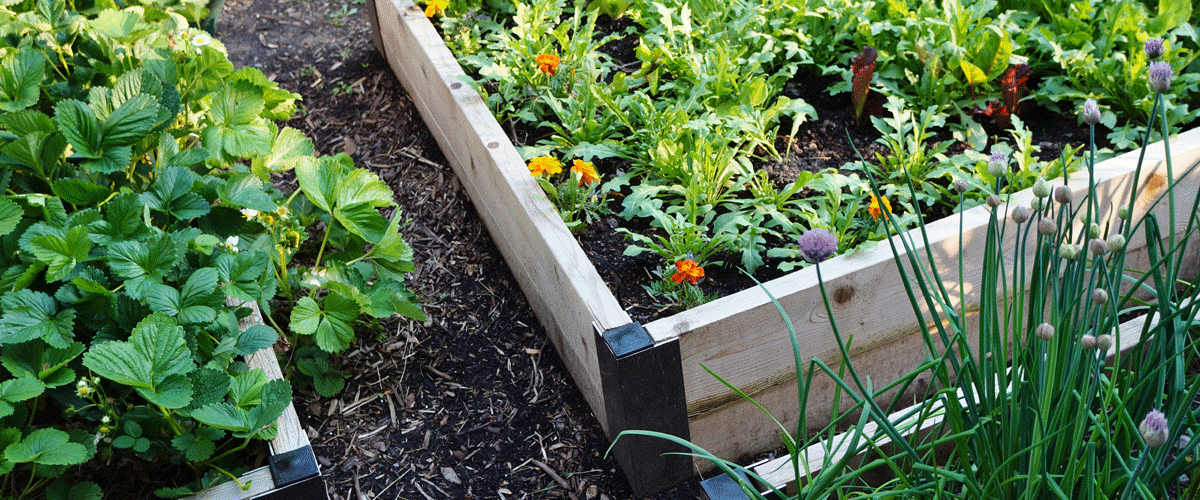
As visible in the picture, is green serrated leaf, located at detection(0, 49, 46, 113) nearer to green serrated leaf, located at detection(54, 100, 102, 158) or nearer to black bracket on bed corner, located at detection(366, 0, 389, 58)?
green serrated leaf, located at detection(54, 100, 102, 158)

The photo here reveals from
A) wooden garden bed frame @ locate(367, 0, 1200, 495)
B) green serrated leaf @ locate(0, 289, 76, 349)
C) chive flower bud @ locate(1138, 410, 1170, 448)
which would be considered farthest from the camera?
wooden garden bed frame @ locate(367, 0, 1200, 495)

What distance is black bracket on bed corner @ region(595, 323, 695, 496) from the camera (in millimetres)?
1606

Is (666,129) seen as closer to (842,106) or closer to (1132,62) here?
(842,106)

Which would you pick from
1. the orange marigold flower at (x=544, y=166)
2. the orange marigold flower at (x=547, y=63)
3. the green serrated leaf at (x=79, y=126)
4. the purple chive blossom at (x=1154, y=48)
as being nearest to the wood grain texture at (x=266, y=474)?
the green serrated leaf at (x=79, y=126)

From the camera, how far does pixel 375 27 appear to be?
3.27 metres

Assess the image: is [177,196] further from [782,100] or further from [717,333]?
[782,100]

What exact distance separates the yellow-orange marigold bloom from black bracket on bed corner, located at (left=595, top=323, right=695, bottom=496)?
4.62ft

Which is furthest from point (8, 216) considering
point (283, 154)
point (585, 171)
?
point (585, 171)

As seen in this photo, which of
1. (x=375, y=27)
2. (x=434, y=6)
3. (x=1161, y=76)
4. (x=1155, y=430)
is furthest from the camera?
(x=375, y=27)

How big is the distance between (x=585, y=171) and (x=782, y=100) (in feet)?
1.84

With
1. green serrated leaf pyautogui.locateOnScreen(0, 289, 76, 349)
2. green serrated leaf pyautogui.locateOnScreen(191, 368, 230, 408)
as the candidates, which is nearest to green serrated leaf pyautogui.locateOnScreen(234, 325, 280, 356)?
green serrated leaf pyautogui.locateOnScreen(191, 368, 230, 408)

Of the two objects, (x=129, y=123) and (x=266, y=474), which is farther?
Answer: (x=129, y=123)

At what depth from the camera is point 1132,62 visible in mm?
2180

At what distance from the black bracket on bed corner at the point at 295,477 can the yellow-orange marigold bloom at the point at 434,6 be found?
5.04ft
